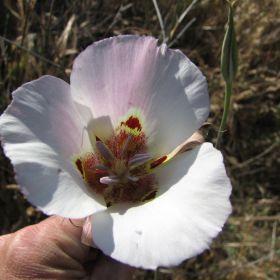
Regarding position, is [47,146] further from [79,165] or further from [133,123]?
[133,123]

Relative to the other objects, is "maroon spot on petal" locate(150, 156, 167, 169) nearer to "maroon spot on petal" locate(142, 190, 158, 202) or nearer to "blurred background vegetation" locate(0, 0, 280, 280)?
"maroon spot on petal" locate(142, 190, 158, 202)

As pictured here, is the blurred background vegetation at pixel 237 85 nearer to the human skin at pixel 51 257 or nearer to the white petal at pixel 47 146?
the human skin at pixel 51 257

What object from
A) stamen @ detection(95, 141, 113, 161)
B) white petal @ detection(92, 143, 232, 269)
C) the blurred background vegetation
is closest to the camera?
white petal @ detection(92, 143, 232, 269)

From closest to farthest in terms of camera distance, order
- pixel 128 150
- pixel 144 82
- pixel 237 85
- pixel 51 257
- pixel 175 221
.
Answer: pixel 175 221 < pixel 144 82 < pixel 51 257 < pixel 128 150 < pixel 237 85

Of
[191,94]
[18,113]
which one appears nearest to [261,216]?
[191,94]

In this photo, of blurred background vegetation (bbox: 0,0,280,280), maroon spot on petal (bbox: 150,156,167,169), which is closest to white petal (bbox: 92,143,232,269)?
maroon spot on petal (bbox: 150,156,167,169)

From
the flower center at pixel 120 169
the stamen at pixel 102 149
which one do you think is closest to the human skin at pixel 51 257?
the flower center at pixel 120 169

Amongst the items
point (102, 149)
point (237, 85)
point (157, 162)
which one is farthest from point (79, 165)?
point (237, 85)

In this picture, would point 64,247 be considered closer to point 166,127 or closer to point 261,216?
point 166,127
